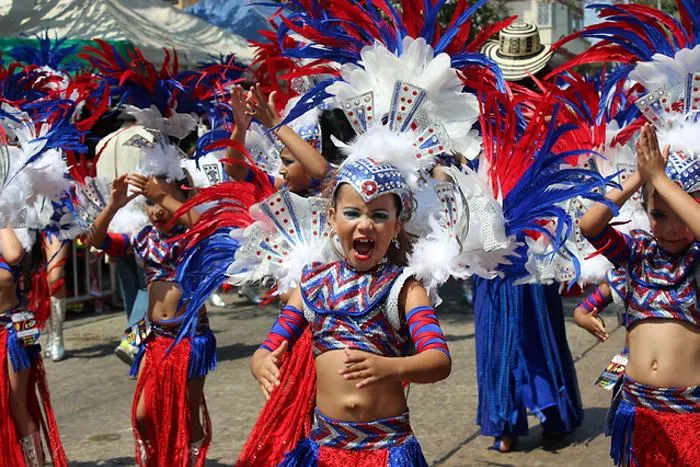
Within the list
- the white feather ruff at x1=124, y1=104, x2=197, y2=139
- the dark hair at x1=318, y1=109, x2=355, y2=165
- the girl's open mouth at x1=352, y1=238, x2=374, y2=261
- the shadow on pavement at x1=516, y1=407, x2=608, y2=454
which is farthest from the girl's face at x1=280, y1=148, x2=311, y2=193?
the shadow on pavement at x1=516, y1=407, x2=608, y2=454

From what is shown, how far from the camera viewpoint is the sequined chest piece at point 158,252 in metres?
5.47

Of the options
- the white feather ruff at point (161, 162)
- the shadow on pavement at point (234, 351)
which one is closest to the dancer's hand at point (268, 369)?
the white feather ruff at point (161, 162)

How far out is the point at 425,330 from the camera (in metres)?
3.37

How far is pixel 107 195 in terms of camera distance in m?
5.70

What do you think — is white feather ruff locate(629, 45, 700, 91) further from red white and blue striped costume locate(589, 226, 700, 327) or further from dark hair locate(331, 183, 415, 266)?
dark hair locate(331, 183, 415, 266)

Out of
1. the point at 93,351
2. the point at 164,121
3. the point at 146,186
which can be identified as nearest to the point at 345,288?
the point at 146,186

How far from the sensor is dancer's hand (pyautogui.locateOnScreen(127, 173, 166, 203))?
522cm

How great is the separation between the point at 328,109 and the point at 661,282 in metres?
1.89

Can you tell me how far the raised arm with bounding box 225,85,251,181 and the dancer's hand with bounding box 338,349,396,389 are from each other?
146 cm

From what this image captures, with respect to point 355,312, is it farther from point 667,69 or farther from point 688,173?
point 667,69

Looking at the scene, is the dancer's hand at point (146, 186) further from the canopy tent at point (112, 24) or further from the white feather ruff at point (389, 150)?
the canopy tent at point (112, 24)

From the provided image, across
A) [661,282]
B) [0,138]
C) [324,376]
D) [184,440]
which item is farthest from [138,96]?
[661,282]

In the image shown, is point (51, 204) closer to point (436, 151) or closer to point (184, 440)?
point (184, 440)

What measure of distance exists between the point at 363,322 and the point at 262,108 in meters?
1.22
